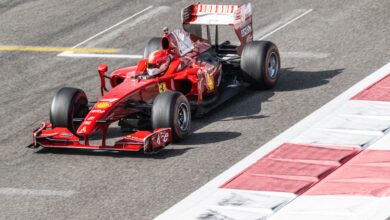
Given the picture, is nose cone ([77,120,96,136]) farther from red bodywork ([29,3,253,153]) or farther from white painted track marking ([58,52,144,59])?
white painted track marking ([58,52,144,59])

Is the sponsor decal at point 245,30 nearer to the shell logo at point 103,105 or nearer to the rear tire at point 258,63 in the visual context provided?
the rear tire at point 258,63

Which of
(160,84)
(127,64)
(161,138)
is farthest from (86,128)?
(127,64)

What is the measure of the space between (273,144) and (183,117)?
1.54m

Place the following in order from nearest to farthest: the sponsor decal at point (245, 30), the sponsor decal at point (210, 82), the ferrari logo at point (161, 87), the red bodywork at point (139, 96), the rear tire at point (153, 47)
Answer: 1. the red bodywork at point (139, 96)
2. the ferrari logo at point (161, 87)
3. the sponsor decal at point (210, 82)
4. the sponsor decal at point (245, 30)
5. the rear tire at point (153, 47)

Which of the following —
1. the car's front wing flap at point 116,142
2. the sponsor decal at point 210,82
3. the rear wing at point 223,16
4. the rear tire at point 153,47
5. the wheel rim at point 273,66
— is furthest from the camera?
the rear tire at point 153,47

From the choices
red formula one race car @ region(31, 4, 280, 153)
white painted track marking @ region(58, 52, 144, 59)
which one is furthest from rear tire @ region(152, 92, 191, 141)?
white painted track marking @ region(58, 52, 144, 59)

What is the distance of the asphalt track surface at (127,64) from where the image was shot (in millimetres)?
14461

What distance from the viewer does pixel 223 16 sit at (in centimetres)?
1894

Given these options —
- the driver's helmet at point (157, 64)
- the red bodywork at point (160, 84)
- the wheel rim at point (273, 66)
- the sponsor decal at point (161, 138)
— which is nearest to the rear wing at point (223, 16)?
the red bodywork at point (160, 84)

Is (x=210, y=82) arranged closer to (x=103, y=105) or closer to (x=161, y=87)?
(x=161, y=87)

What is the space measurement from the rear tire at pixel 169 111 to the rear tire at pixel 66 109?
4.93 feet

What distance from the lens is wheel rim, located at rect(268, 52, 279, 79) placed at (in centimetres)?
1856

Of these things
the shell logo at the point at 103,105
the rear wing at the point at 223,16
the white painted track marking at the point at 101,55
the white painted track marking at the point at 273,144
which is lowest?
the white painted track marking at the point at 273,144

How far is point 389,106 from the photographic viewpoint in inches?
673
